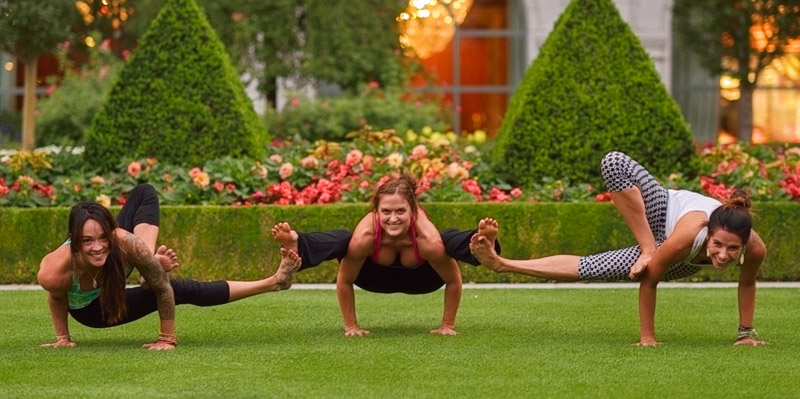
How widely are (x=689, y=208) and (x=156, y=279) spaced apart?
8.83 ft

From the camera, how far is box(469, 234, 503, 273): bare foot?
7062 mm

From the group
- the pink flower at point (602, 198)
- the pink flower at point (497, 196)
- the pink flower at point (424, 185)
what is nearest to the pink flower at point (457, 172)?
the pink flower at point (497, 196)

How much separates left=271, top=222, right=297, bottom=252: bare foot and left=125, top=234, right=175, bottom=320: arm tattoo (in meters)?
0.60

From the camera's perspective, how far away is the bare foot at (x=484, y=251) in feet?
23.2

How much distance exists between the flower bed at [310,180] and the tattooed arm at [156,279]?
13.2 feet

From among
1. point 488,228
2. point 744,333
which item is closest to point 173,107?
point 488,228

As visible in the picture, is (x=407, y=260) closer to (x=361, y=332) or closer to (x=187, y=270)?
(x=361, y=332)

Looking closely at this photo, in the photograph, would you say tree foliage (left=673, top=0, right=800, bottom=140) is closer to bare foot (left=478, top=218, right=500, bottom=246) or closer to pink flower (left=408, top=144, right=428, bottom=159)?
pink flower (left=408, top=144, right=428, bottom=159)

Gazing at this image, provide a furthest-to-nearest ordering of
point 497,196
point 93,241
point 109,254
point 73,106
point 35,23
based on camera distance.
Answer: point 73,106, point 35,23, point 497,196, point 109,254, point 93,241

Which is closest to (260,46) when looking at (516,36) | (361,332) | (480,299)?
(516,36)

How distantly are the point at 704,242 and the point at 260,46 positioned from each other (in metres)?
13.0

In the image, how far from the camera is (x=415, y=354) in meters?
6.81

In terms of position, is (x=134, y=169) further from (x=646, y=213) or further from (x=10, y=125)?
(x=10, y=125)

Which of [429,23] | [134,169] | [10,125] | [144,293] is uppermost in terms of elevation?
[429,23]
